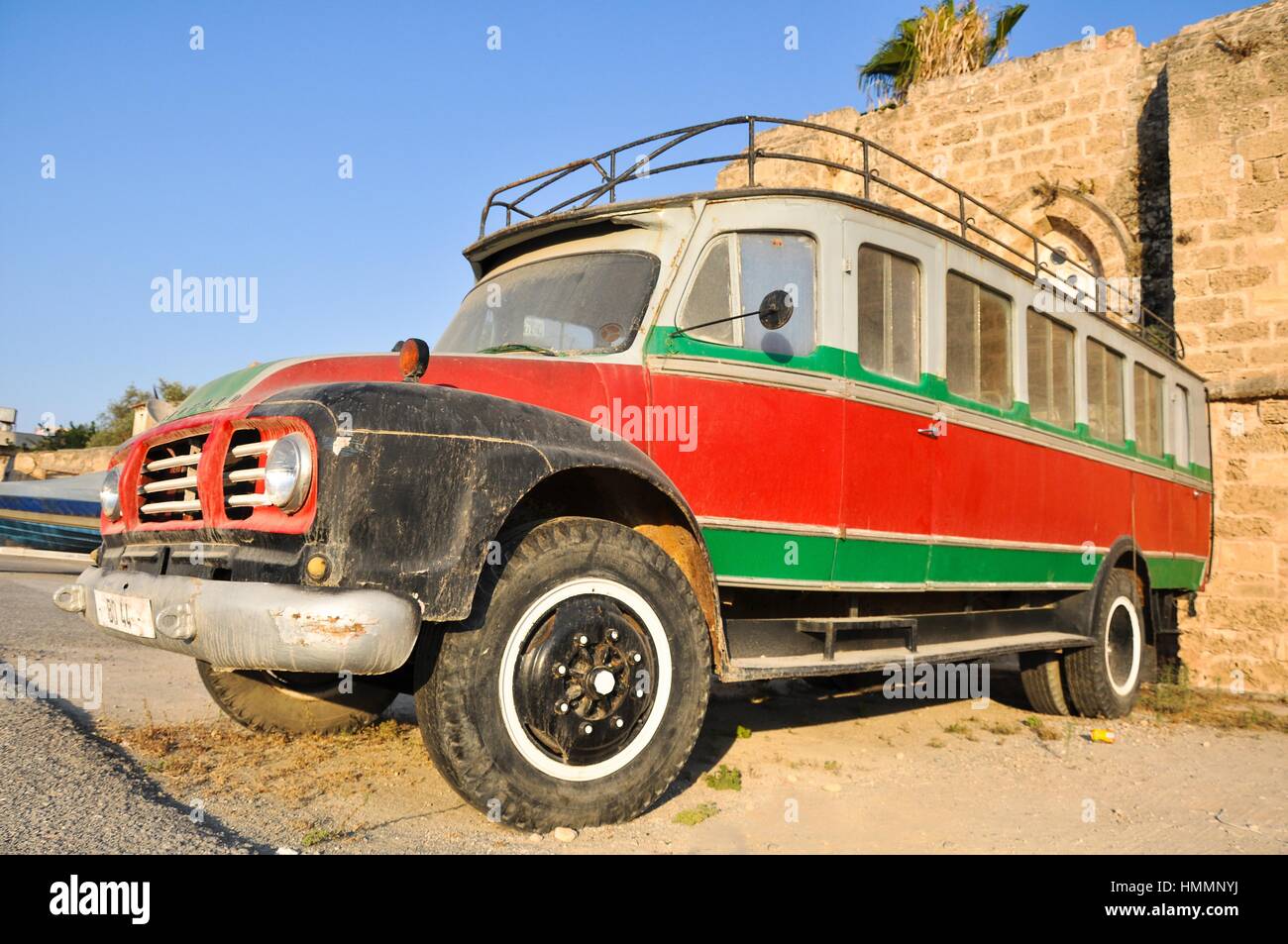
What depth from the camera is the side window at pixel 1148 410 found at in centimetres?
747

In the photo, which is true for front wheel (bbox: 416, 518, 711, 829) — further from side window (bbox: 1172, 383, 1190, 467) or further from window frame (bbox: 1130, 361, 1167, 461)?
side window (bbox: 1172, 383, 1190, 467)

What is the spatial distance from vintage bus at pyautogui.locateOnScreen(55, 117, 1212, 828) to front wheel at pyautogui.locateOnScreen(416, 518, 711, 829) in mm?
11

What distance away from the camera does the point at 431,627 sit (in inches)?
119

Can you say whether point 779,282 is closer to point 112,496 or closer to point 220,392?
point 220,392

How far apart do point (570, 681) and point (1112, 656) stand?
5.23 metres

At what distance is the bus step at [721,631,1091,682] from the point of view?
375cm

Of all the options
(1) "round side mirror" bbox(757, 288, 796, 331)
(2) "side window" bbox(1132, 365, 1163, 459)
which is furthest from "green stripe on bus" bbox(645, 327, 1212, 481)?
(2) "side window" bbox(1132, 365, 1163, 459)

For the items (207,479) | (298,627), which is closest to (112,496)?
(207,479)

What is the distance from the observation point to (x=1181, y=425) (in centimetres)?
823

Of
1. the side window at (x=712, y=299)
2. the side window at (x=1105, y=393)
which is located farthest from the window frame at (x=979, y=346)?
the side window at (x=712, y=299)

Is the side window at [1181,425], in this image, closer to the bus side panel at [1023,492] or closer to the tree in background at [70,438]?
the bus side panel at [1023,492]
